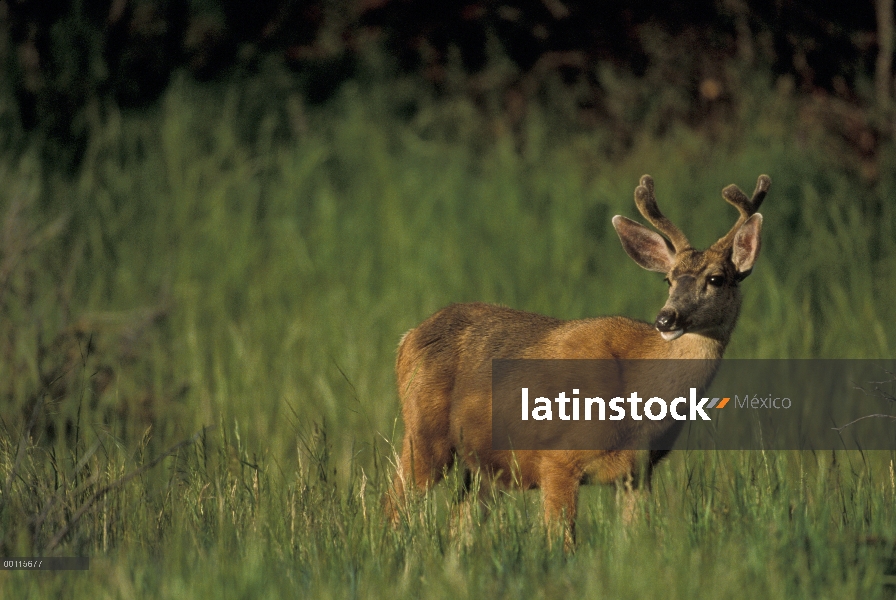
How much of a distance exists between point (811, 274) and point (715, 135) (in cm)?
201

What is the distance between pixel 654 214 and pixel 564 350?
0.67m

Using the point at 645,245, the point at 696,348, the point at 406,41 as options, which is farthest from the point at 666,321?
the point at 406,41

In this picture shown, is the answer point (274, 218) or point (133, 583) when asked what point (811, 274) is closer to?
point (274, 218)

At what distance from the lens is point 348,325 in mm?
7566

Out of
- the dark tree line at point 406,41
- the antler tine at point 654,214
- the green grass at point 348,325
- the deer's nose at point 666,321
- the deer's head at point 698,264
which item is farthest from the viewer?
the dark tree line at point 406,41

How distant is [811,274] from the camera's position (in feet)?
25.5

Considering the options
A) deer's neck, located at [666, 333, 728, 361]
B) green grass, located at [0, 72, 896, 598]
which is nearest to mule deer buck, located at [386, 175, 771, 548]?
deer's neck, located at [666, 333, 728, 361]

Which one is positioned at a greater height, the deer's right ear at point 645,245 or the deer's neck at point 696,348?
the deer's right ear at point 645,245

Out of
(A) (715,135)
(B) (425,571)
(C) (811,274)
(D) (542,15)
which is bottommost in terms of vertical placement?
(B) (425,571)

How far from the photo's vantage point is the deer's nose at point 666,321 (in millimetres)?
4337

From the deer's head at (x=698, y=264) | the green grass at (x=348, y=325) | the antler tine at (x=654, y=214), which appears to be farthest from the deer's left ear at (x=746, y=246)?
the green grass at (x=348, y=325)

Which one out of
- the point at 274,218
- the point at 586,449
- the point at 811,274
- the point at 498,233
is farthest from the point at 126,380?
the point at 811,274

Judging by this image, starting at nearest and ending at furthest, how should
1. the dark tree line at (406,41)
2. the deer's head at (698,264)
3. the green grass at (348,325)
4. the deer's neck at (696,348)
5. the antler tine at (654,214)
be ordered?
the green grass at (348,325) → the deer's head at (698,264) → the deer's neck at (696,348) → the antler tine at (654,214) → the dark tree line at (406,41)

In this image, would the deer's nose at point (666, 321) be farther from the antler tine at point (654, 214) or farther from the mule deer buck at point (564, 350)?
the antler tine at point (654, 214)
